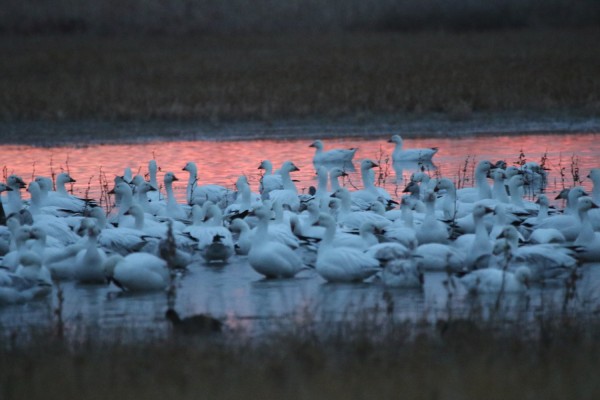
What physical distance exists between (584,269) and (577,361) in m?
3.50

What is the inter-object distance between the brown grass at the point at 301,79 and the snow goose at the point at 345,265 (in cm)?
1411

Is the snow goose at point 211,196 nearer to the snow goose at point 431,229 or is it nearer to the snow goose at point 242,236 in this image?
the snow goose at point 242,236

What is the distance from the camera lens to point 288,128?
23.4 meters

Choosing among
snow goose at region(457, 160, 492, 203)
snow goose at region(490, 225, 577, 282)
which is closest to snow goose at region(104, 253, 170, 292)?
snow goose at region(490, 225, 577, 282)

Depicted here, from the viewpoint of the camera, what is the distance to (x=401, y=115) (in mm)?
23484

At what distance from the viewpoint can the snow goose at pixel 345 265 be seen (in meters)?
9.25

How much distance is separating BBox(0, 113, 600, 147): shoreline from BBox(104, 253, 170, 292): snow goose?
1302 cm

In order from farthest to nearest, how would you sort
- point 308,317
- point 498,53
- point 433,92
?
point 498,53
point 433,92
point 308,317

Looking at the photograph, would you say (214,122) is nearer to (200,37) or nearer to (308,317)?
(308,317)

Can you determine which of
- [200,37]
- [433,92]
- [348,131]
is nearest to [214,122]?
[348,131]

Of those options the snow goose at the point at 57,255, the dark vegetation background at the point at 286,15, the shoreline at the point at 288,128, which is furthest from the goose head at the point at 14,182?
the dark vegetation background at the point at 286,15

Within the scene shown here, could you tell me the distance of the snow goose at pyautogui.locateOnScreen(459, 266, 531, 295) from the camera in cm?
855

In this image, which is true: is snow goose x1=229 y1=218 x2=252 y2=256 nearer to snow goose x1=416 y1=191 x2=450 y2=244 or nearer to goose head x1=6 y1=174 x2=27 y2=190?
snow goose x1=416 y1=191 x2=450 y2=244

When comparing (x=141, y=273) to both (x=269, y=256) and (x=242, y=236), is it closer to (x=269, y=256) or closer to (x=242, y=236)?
(x=269, y=256)
